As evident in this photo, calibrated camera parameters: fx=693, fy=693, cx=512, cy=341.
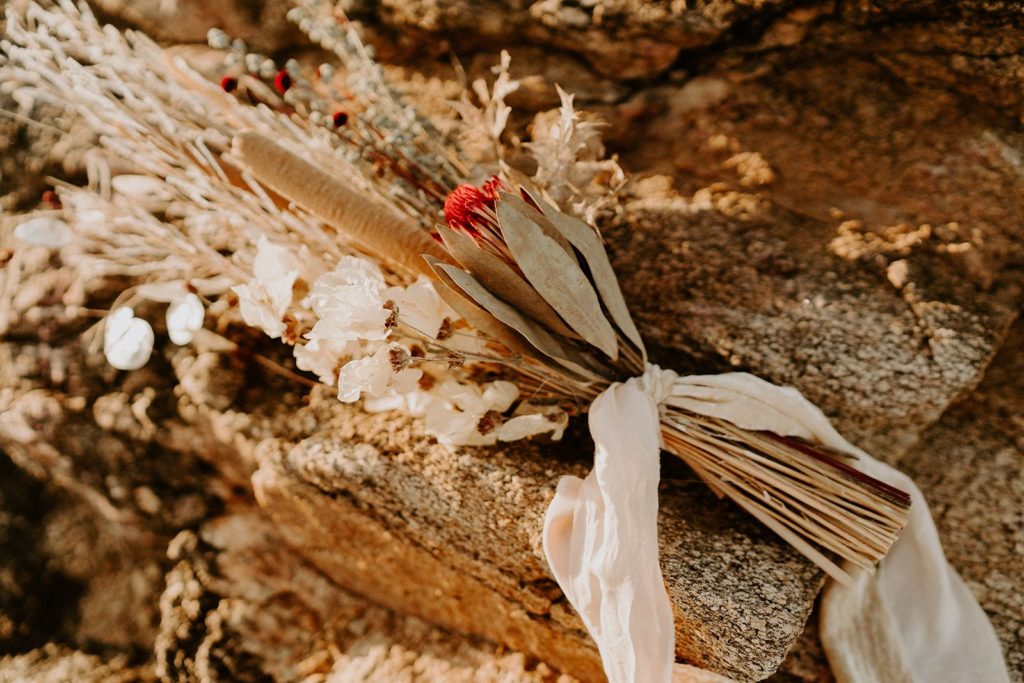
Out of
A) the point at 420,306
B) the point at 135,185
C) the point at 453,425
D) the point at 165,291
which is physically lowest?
the point at 165,291

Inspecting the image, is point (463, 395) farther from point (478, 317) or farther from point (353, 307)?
point (353, 307)

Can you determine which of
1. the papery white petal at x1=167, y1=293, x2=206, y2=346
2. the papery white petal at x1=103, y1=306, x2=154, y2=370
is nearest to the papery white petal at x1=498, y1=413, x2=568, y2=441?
the papery white petal at x1=167, y1=293, x2=206, y2=346

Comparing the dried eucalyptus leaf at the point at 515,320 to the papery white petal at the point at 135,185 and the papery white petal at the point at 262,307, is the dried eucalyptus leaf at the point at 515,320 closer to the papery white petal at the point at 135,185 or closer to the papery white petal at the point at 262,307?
the papery white petal at the point at 262,307

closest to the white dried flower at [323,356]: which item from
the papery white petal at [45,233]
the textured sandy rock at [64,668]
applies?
the papery white petal at [45,233]

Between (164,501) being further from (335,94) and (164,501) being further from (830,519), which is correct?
(830,519)

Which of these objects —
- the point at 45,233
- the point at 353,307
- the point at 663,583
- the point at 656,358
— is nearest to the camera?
the point at 353,307

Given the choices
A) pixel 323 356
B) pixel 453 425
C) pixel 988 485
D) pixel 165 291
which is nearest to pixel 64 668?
pixel 165 291
